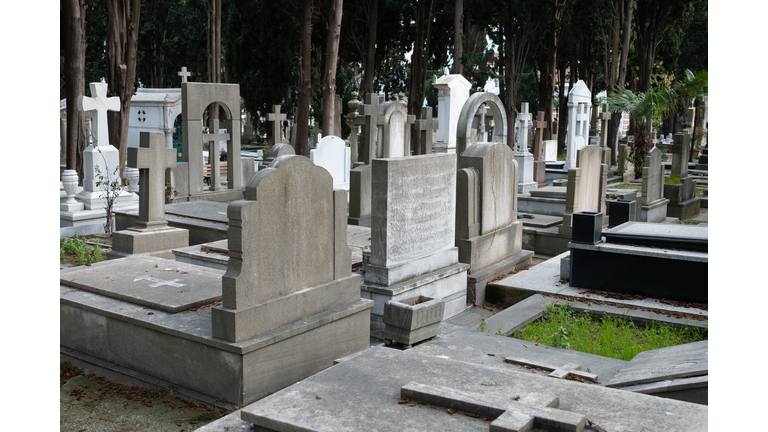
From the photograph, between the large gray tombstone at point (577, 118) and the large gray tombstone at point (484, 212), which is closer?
the large gray tombstone at point (484, 212)

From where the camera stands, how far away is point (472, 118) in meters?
11.5

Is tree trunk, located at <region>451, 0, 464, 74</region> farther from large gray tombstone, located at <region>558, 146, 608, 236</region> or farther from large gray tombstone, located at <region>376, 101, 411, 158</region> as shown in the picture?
large gray tombstone, located at <region>558, 146, 608, 236</region>

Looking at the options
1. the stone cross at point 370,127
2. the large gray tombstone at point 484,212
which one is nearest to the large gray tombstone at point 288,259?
the large gray tombstone at point 484,212

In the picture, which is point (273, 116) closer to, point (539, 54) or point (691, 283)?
point (539, 54)

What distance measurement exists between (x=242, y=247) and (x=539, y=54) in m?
22.8

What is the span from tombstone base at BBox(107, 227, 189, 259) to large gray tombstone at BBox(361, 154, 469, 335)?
108 inches

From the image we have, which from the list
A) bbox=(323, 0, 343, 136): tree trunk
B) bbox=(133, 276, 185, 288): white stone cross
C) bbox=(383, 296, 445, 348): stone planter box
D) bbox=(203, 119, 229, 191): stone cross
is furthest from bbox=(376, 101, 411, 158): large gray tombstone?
bbox=(383, 296, 445, 348): stone planter box

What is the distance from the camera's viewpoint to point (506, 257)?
8.55 m

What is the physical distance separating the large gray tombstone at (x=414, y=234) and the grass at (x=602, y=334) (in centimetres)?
108

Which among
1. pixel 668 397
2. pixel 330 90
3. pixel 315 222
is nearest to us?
pixel 668 397

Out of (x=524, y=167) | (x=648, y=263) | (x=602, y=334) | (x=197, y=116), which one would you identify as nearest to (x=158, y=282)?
(x=602, y=334)

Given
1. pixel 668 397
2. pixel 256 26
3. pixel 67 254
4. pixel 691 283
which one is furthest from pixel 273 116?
pixel 668 397

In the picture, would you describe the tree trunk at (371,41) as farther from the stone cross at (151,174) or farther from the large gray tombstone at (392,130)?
the stone cross at (151,174)

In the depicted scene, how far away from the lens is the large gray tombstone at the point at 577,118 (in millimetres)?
19266
